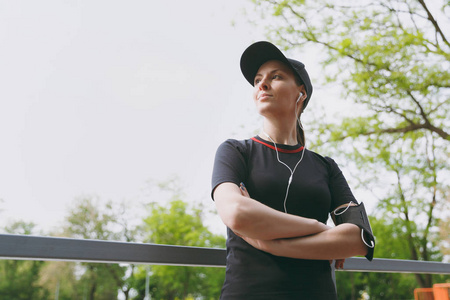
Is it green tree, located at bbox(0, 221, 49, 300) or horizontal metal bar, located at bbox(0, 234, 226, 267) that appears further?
green tree, located at bbox(0, 221, 49, 300)

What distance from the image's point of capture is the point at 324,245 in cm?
115

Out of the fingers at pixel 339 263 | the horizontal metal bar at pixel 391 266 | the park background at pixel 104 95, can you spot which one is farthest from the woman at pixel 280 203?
the park background at pixel 104 95

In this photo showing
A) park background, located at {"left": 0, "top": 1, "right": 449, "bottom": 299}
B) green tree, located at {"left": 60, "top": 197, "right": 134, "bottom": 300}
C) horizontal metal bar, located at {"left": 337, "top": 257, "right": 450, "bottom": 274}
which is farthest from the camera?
park background, located at {"left": 0, "top": 1, "right": 449, "bottom": 299}

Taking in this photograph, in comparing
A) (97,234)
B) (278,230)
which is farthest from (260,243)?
(97,234)

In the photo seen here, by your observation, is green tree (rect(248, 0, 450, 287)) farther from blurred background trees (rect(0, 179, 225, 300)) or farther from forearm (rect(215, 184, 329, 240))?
blurred background trees (rect(0, 179, 225, 300))

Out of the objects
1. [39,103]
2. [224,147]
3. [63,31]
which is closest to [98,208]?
[39,103]

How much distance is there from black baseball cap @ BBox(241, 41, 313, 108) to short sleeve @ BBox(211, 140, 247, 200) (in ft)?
1.24

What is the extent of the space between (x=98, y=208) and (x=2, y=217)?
8.58 meters

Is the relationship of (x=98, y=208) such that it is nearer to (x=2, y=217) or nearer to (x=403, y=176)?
(x=2, y=217)

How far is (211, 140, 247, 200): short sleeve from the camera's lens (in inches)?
47.1

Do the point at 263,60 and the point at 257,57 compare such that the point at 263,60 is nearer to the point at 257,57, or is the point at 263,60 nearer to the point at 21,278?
the point at 257,57

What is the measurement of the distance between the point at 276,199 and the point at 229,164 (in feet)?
0.63

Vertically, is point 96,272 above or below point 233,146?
above

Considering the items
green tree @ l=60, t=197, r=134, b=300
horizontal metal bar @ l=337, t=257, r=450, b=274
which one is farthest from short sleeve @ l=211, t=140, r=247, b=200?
green tree @ l=60, t=197, r=134, b=300
